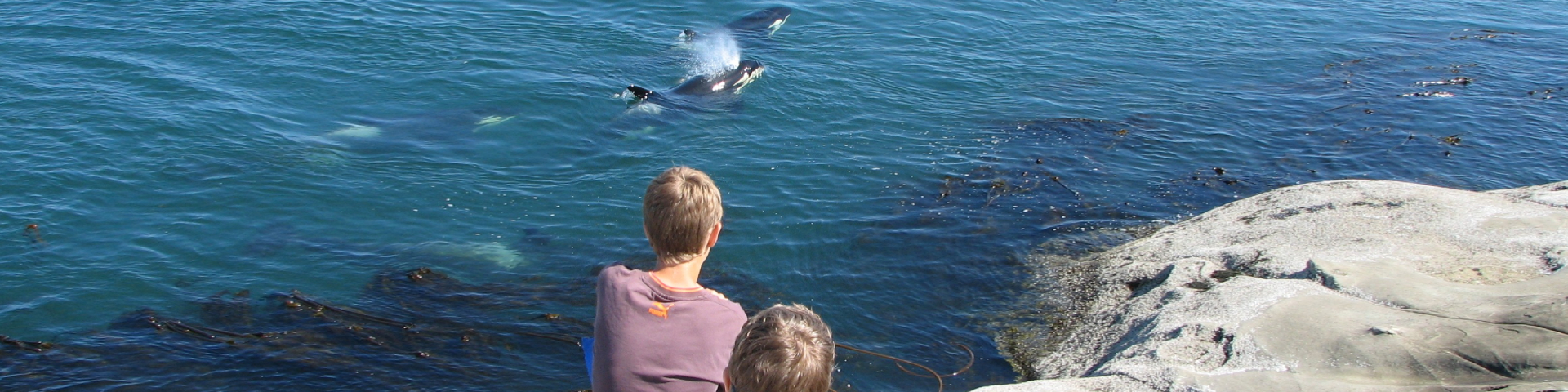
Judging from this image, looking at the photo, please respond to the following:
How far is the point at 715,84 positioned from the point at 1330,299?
386 inches

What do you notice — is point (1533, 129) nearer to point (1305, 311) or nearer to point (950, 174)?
point (950, 174)

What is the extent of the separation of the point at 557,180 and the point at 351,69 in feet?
16.7

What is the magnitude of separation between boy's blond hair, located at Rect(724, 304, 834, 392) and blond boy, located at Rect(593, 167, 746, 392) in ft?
1.80

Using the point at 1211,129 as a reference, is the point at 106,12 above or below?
above

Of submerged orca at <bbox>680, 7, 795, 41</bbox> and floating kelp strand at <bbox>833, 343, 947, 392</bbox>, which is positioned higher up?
submerged orca at <bbox>680, 7, 795, 41</bbox>

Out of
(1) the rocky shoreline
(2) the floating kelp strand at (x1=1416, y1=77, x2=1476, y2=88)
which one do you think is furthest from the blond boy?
(2) the floating kelp strand at (x1=1416, y1=77, x2=1476, y2=88)

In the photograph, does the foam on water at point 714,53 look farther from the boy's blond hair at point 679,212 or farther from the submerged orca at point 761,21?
the boy's blond hair at point 679,212

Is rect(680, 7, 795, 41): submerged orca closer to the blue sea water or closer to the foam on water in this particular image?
the foam on water

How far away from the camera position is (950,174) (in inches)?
502

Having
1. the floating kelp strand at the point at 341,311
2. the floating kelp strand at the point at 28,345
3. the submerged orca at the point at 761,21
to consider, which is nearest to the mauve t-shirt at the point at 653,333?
the floating kelp strand at the point at 341,311

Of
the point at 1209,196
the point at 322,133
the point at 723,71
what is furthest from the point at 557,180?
the point at 1209,196

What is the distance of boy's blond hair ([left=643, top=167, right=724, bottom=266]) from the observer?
3.92m

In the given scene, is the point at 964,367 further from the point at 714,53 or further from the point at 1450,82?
the point at 1450,82

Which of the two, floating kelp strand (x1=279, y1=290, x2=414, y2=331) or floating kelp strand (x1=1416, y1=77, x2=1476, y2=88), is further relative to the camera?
floating kelp strand (x1=1416, y1=77, x2=1476, y2=88)
